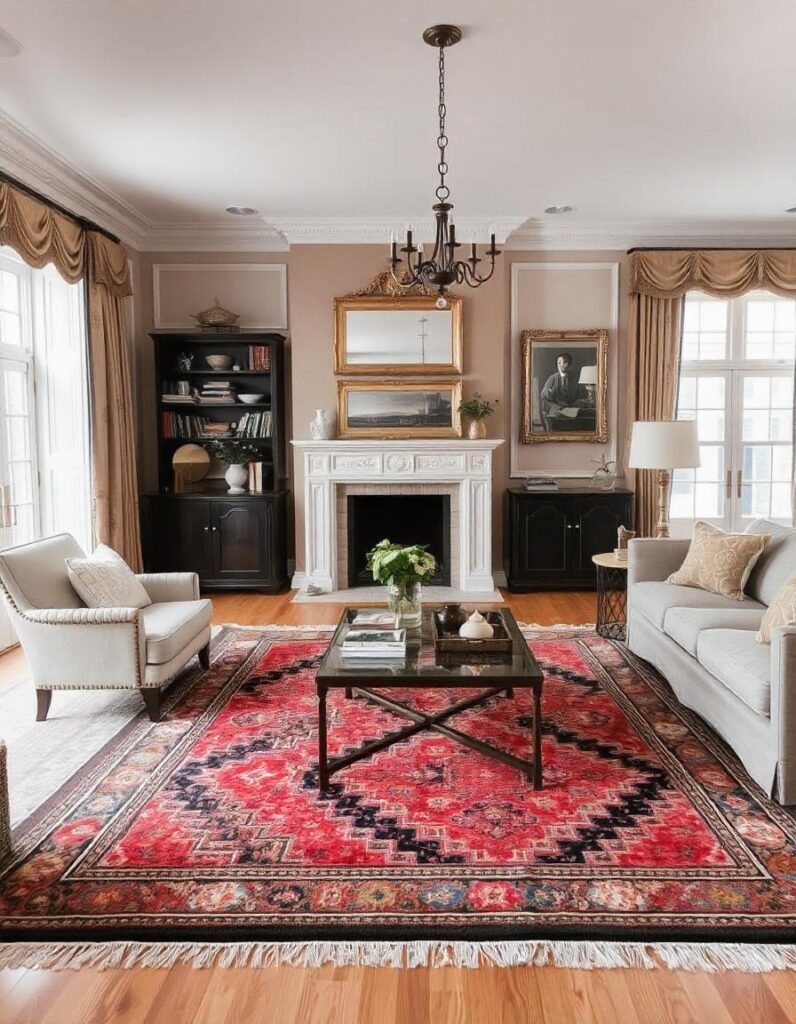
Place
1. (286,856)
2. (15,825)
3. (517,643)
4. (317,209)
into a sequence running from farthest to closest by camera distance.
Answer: (317,209)
(517,643)
(15,825)
(286,856)

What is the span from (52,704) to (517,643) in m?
2.27

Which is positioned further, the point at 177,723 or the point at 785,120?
the point at 785,120

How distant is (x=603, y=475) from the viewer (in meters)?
6.49

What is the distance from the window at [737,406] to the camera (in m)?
6.54

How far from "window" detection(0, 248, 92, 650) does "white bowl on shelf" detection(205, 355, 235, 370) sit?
1139 millimetres

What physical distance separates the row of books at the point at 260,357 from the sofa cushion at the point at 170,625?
2757mm

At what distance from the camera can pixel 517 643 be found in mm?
3104

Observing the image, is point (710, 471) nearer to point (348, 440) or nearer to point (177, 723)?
point (348, 440)

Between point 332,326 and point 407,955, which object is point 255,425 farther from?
point 407,955

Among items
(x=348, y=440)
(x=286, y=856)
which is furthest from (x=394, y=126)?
(x=286, y=856)

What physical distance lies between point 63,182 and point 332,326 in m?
2.19

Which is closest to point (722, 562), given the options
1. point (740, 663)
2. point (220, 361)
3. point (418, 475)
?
point (740, 663)

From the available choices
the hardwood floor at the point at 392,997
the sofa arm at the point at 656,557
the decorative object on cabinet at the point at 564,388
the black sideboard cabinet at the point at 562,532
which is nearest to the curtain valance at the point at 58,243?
the decorative object on cabinet at the point at 564,388

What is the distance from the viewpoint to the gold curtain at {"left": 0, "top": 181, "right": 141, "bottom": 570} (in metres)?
4.97
